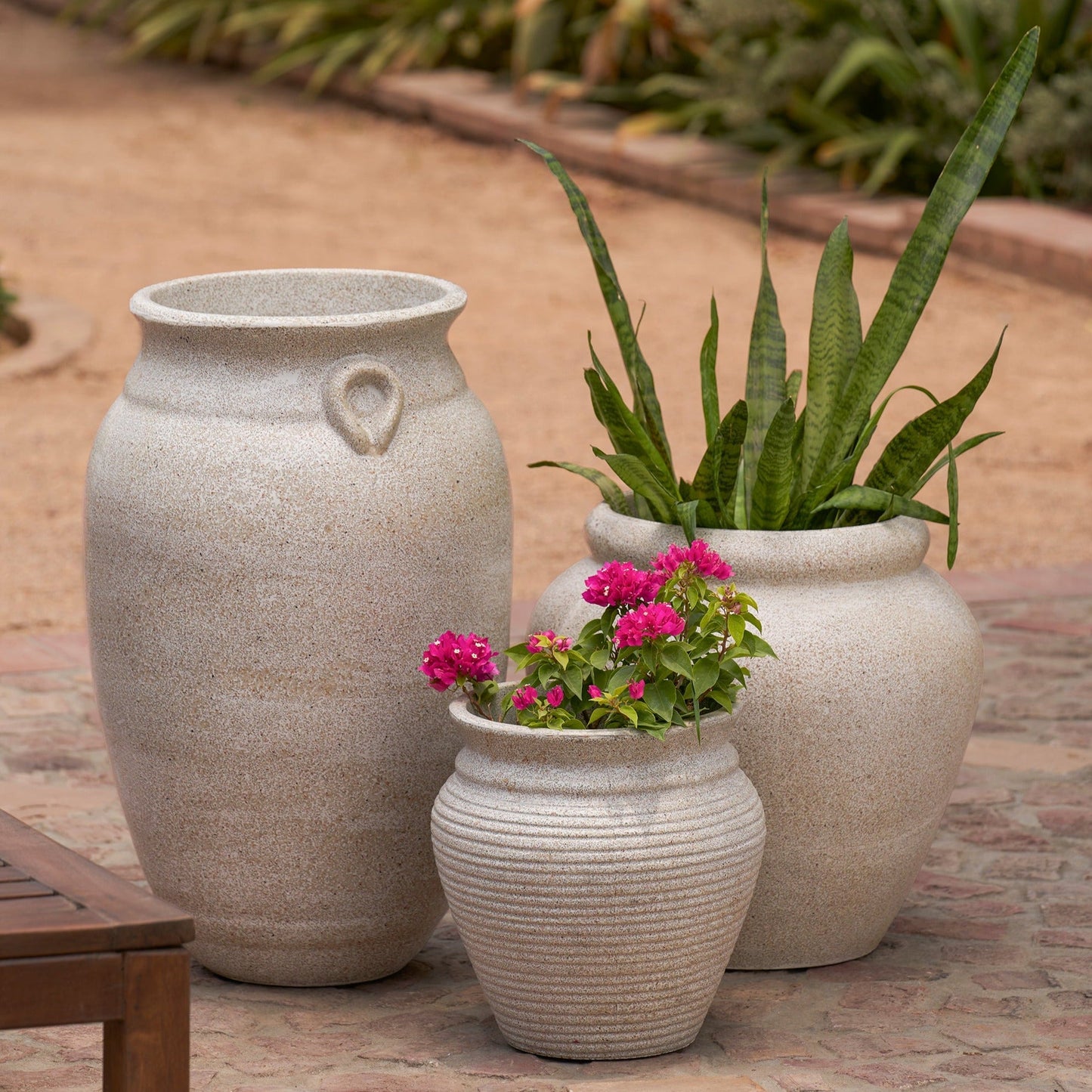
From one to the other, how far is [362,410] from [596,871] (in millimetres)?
784

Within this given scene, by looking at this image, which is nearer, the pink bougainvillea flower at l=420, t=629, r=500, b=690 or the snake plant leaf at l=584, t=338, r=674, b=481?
the pink bougainvillea flower at l=420, t=629, r=500, b=690

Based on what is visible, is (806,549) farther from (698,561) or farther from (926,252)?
(926,252)

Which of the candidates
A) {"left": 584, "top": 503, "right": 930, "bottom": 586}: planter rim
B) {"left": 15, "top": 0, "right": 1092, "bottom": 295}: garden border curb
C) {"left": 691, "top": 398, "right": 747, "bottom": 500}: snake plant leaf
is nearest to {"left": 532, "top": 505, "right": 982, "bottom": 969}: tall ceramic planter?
{"left": 584, "top": 503, "right": 930, "bottom": 586}: planter rim

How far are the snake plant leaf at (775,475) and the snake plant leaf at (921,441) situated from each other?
0.17 metres

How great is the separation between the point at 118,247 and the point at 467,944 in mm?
7566

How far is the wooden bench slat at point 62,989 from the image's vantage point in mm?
2037

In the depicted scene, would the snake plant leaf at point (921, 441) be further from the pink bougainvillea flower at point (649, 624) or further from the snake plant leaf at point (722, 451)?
the pink bougainvillea flower at point (649, 624)

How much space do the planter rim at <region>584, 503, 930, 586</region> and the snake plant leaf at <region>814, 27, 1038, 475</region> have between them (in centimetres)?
19

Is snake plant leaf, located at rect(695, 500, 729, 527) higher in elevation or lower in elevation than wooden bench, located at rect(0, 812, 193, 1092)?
higher

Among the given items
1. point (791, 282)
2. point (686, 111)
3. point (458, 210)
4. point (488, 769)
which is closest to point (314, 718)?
point (488, 769)

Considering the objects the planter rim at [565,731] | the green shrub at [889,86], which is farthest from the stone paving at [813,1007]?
the green shrub at [889,86]

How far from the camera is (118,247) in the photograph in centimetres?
966

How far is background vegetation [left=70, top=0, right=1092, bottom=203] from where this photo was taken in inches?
372

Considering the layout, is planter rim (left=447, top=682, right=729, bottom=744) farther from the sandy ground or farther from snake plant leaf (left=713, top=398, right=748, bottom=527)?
the sandy ground
